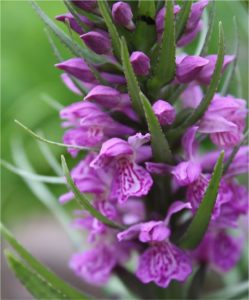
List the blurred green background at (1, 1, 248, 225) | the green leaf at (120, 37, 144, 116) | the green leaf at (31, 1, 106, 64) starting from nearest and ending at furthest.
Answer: the green leaf at (120, 37, 144, 116) → the green leaf at (31, 1, 106, 64) → the blurred green background at (1, 1, 248, 225)

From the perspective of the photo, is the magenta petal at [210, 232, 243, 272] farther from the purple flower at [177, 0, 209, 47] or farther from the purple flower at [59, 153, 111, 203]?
the purple flower at [177, 0, 209, 47]

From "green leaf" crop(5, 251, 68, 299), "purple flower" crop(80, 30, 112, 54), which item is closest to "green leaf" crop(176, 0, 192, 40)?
"purple flower" crop(80, 30, 112, 54)

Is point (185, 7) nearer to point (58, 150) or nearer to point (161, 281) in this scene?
point (161, 281)

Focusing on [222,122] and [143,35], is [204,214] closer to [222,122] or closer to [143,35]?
[222,122]

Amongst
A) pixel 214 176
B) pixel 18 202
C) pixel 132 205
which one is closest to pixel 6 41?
pixel 18 202

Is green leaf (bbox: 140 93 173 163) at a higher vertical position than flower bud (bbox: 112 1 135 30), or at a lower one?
lower
